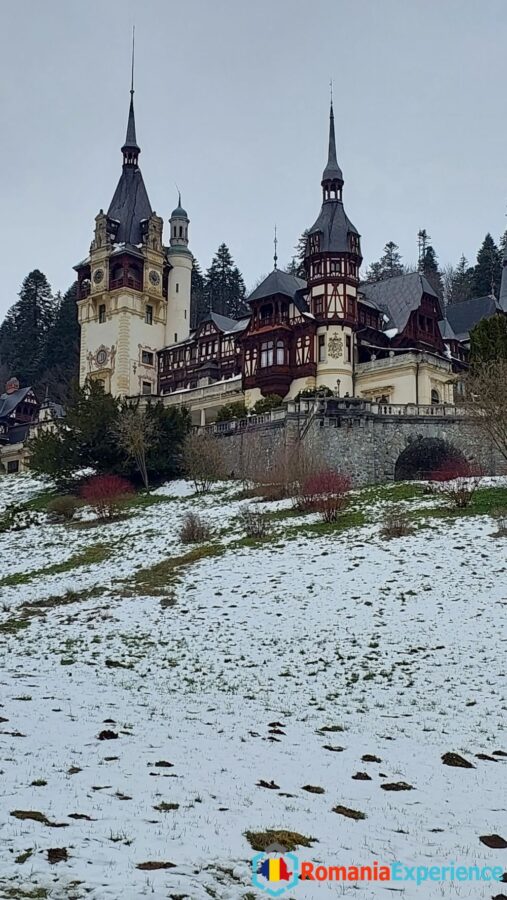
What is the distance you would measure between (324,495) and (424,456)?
9910mm

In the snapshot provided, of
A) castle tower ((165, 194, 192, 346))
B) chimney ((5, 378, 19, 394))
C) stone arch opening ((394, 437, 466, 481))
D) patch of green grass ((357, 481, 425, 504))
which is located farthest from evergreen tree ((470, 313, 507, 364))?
chimney ((5, 378, 19, 394))

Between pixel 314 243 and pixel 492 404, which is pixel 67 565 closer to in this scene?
pixel 492 404

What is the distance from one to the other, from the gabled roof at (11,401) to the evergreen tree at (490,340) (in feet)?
149

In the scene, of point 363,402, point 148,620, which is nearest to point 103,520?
point 363,402

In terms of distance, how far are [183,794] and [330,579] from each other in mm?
12624

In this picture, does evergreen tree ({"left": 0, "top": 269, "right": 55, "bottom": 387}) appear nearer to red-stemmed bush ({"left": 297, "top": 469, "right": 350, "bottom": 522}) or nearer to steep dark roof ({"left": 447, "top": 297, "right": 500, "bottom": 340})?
steep dark roof ({"left": 447, "top": 297, "right": 500, "bottom": 340})

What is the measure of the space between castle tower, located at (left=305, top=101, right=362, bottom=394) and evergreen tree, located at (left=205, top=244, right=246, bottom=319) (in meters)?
31.4

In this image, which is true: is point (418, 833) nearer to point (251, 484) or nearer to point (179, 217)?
point (251, 484)

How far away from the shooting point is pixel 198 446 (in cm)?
3859

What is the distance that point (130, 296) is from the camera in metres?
62.2

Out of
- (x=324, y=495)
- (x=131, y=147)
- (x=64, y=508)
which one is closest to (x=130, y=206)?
(x=131, y=147)

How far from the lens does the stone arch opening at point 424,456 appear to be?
125ft

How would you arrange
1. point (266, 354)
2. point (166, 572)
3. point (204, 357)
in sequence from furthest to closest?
point (204, 357), point (266, 354), point (166, 572)

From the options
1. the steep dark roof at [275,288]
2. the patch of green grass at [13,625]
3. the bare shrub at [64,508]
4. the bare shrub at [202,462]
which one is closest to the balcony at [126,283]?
the steep dark roof at [275,288]
